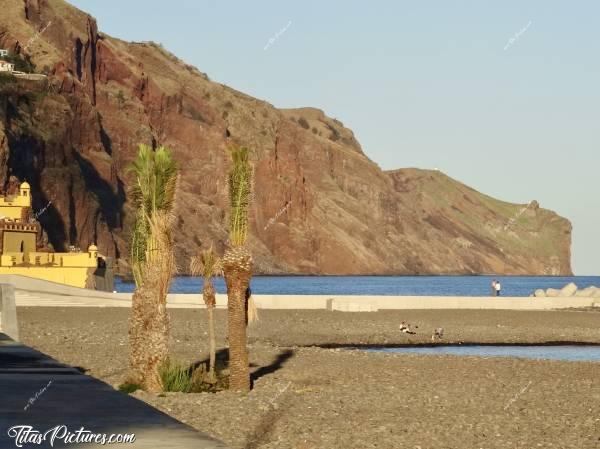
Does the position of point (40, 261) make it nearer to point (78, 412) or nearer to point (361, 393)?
point (361, 393)

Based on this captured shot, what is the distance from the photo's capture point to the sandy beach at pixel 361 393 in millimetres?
16109

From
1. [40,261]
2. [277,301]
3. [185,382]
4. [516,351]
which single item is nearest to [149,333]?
[185,382]

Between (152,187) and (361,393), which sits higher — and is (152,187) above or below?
above

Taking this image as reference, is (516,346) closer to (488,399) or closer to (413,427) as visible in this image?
(488,399)

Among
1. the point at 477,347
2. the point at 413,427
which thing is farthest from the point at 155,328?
the point at 477,347

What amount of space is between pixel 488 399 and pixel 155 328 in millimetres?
6615

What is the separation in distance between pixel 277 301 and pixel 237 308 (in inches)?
1575

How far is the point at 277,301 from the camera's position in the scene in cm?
6138

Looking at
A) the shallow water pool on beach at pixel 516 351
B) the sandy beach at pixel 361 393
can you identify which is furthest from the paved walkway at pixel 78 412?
the shallow water pool on beach at pixel 516 351

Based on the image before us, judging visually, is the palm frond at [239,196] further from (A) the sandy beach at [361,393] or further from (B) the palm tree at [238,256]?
(A) the sandy beach at [361,393]

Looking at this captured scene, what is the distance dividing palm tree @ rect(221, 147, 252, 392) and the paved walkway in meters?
5.40

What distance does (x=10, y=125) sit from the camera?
453 ft

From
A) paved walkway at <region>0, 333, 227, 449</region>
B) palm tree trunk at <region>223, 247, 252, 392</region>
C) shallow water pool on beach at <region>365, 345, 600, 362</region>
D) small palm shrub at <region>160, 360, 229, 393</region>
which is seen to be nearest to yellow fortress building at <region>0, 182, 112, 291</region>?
shallow water pool on beach at <region>365, 345, 600, 362</region>

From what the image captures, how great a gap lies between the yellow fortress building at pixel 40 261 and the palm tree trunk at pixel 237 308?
151ft
